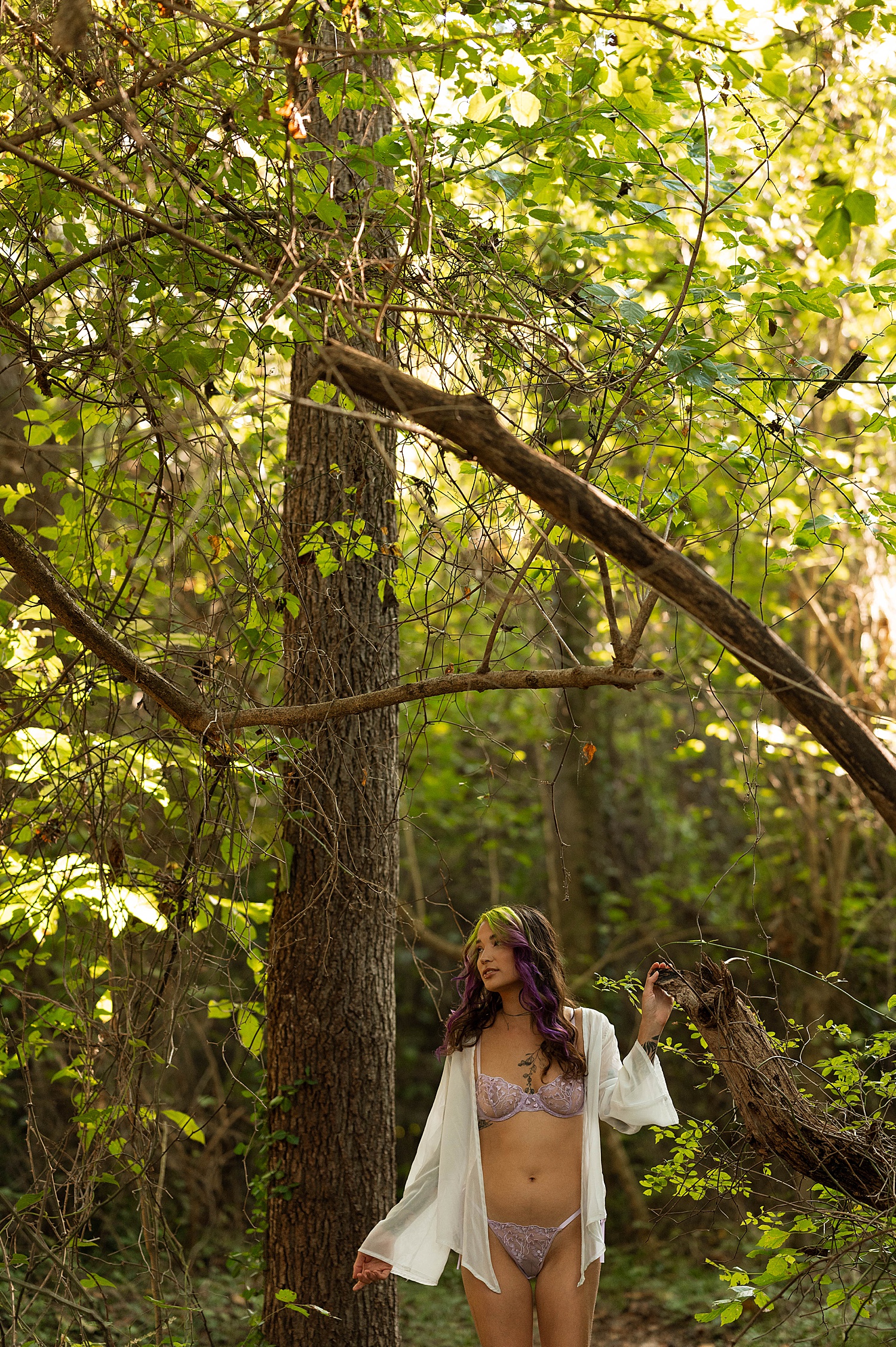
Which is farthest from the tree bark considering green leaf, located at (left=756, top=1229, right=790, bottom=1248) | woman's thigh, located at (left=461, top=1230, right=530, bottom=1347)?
green leaf, located at (left=756, top=1229, right=790, bottom=1248)

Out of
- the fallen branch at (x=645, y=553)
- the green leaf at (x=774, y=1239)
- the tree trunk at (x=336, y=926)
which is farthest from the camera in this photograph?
the tree trunk at (x=336, y=926)

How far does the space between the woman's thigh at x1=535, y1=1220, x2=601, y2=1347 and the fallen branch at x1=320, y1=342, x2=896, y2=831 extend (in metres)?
1.67

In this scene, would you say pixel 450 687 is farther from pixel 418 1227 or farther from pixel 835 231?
pixel 418 1227

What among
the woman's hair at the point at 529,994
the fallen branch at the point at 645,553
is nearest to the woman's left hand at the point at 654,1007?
the woman's hair at the point at 529,994

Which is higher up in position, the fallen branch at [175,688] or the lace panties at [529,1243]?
the fallen branch at [175,688]

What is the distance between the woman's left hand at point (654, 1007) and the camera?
260 centimetres

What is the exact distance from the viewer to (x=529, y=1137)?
8.84 ft

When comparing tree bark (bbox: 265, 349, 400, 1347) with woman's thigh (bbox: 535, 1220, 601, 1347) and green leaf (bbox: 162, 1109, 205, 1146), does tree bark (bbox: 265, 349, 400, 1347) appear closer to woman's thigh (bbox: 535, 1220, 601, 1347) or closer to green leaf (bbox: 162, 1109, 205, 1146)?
green leaf (bbox: 162, 1109, 205, 1146)

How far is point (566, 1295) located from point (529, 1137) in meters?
0.38

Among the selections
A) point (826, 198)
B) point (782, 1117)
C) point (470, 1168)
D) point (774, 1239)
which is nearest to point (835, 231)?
point (826, 198)

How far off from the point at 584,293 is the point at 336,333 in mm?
737

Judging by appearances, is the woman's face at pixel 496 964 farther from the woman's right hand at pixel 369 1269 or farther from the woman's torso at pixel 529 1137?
the woman's right hand at pixel 369 1269

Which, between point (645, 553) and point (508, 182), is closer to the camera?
point (645, 553)

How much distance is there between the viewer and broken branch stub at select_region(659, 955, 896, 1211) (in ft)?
7.46
